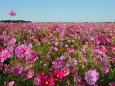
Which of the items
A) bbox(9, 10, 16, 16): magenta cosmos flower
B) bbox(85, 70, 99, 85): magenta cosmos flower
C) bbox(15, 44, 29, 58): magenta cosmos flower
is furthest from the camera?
bbox(9, 10, 16, 16): magenta cosmos flower

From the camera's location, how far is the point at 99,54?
11.1 feet

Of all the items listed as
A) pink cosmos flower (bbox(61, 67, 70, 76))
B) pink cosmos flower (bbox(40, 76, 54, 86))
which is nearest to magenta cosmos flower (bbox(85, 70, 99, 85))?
pink cosmos flower (bbox(61, 67, 70, 76))

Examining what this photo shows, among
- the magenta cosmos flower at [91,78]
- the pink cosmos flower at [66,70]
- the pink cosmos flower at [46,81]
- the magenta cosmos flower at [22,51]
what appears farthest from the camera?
the magenta cosmos flower at [22,51]

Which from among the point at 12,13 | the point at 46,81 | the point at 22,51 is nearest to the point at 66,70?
the point at 46,81

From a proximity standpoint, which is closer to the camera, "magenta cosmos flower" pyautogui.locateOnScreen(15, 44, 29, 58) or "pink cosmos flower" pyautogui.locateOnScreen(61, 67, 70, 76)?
"pink cosmos flower" pyautogui.locateOnScreen(61, 67, 70, 76)

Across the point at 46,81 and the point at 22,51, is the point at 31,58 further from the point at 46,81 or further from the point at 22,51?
the point at 46,81

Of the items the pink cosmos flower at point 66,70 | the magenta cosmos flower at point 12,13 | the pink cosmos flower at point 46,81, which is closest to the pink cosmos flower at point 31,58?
the pink cosmos flower at point 66,70

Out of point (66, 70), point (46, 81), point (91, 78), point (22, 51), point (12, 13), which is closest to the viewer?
point (46, 81)

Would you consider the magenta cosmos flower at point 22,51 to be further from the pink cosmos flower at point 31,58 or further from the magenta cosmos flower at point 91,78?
the magenta cosmos flower at point 91,78

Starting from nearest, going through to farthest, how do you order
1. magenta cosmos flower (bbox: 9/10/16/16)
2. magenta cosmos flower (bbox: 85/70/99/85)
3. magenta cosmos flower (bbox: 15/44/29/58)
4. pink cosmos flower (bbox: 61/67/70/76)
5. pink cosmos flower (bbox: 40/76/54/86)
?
pink cosmos flower (bbox: 40/76/54/86) → magenta cosmos flower (bbox: 85/70/99/85) → pink cosmos flower (bbox: 61/67/70/76) → magenta cosmos flower (bbox: 15/44/29/58) → magenta cosmos flower (bbox: 9/10/16/16)

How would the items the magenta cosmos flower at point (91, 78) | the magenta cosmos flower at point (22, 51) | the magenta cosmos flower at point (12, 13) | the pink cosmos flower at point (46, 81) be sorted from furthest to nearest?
the magenta cosmos flower at point (12, 13)
the magenta cosmos flower at point (22, 51)
the magenta cosmos flower at point (91, 78)
the pink cosmos flower at point (46, 81)

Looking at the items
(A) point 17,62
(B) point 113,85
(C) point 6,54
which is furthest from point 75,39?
(B) point 113,85

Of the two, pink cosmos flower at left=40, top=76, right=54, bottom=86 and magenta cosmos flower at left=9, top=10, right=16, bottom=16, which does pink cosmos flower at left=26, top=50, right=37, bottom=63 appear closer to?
pink cosmos flower at left=40, top=76, right=54, bottom=86

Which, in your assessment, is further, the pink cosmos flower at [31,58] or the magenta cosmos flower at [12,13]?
the magenta cosmos flower at [12,13]
